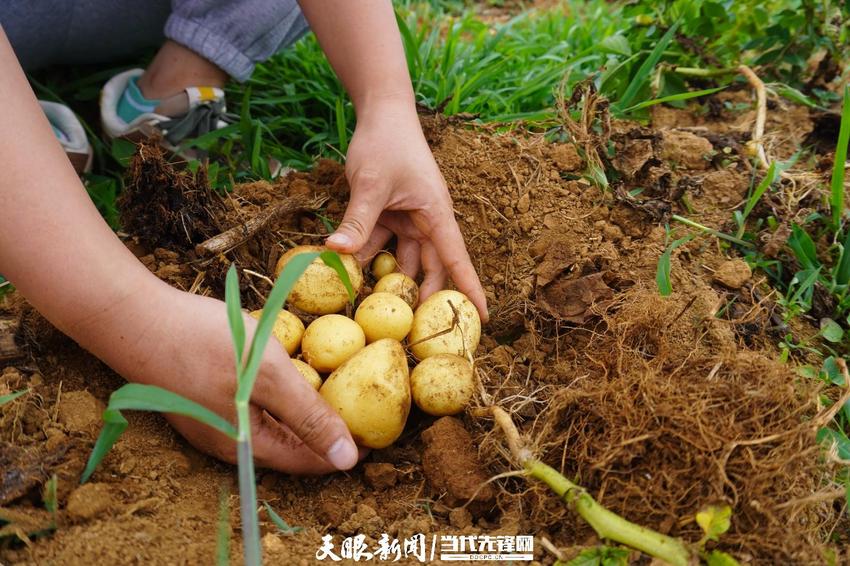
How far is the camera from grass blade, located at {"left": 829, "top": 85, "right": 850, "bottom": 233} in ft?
6.33

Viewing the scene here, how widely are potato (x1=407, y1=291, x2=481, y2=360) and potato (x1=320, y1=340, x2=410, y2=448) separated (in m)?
0.15

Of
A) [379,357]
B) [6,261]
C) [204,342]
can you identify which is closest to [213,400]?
[204,342]

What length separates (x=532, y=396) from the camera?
1.60m

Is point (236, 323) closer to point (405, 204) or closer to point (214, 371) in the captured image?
point (214, 371)

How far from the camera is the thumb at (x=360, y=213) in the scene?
1719mm

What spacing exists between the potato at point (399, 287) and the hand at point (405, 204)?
7 centimetres

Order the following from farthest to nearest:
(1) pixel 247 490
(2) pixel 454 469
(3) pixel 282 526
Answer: (2) pixel 454 469 → (3) pixel 282 526 → (1) pixel 247 490

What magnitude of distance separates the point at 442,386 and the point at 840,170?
1.24 m

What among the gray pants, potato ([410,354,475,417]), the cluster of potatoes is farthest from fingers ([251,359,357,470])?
the gray pants

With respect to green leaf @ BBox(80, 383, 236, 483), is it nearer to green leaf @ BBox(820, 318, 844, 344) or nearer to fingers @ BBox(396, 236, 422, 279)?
fingers @ BBox(396, 236, 422, 279)

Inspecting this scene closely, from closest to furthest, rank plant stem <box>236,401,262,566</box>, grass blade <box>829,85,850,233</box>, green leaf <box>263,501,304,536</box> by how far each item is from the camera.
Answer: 1. plant stem <box>236,401,262,566</box>
2. green leaf <box>263,501,304,536</box>
3. grass blade <box>829,85,850,233</box>

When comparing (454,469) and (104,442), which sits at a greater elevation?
(104,442)

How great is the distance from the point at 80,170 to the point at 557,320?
166 centimetres

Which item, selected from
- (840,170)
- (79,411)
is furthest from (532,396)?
(840,170)
